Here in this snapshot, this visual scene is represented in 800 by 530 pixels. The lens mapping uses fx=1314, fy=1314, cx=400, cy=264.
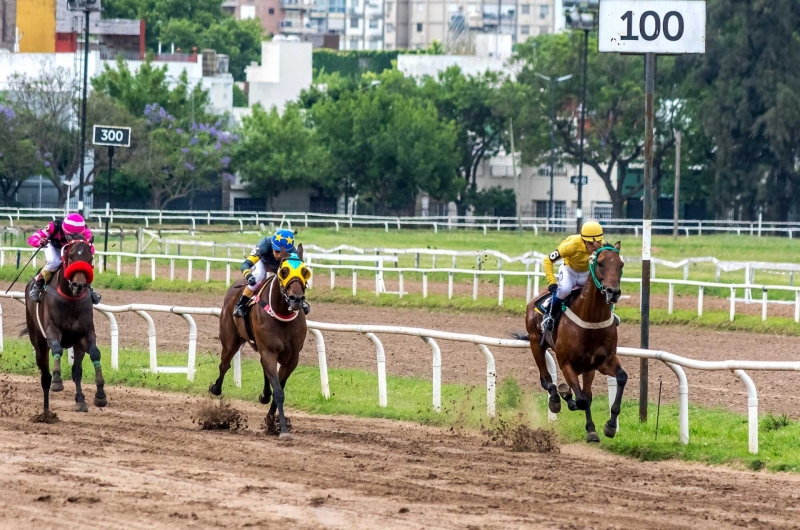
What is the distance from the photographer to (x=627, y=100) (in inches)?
2156

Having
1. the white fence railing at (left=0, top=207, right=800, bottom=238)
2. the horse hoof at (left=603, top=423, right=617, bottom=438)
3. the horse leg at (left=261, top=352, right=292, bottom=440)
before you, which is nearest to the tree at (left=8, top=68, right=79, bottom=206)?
the white fence railing at (left=0, top=207, right=800, bottom=238)

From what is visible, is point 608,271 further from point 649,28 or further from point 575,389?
point 649,28

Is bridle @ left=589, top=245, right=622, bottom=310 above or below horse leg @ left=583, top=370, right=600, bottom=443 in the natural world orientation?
above

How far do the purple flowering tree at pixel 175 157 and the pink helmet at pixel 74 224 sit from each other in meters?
40.7

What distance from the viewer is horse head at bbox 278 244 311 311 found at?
397 inches

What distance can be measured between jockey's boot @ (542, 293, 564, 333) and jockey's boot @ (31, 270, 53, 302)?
4.55 meters

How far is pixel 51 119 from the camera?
53.0 m

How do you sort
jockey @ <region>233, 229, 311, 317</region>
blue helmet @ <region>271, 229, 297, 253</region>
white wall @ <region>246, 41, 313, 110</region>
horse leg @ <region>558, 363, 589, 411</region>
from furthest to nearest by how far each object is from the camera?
white wall @ <region>246, 41, 313, 110</region> → jockey @ <region>233, 229, 311, 317</region> → blue helmet @ <region>271, 229, 297, 253</region> → horse leg @ <region>558, 363, 589, 411</region>

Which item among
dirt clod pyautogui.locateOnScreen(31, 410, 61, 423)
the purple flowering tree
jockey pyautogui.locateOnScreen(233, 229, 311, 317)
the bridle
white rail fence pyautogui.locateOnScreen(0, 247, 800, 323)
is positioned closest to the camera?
the bridle

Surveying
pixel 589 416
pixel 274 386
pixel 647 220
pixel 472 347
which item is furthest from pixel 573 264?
pixel 472 347

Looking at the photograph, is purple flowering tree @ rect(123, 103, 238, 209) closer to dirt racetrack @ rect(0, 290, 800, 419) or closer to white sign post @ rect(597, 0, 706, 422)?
dirt racetrack @ rect(0, 290, 800, 419)

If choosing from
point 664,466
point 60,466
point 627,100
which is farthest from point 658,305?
point 627,100

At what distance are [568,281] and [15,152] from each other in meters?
44.4

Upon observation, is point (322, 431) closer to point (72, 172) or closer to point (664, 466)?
point (664, 466)
